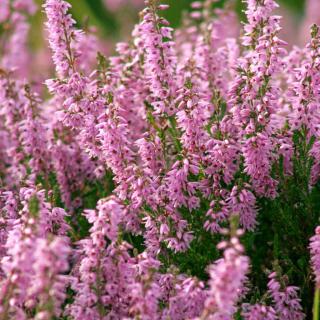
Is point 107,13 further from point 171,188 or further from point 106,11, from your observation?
point 171,188

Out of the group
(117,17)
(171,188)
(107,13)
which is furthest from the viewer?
(107,13)

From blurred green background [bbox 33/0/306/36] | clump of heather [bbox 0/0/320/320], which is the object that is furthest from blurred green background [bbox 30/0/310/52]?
clump of heather [bbox 0/0/320/320]

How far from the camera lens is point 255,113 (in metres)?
5.84

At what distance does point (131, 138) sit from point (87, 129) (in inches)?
50.1

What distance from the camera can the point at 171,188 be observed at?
221 inches

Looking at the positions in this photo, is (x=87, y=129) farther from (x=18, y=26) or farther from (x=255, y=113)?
(x=18, y=26)

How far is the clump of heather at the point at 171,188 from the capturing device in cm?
491

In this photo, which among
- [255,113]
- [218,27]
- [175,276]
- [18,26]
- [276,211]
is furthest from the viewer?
[18,26]

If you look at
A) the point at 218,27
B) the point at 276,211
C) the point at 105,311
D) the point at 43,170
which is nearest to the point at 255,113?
the point at 276,211

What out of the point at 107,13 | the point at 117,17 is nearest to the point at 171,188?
the point at 117,17

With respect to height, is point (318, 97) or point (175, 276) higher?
point (318, 97)

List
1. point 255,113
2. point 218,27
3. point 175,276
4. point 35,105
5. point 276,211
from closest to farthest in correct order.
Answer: point 175,276
point 255,113
point 276,211
point 35,105
point 218,27

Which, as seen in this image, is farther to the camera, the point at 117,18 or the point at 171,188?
the point at 117,18

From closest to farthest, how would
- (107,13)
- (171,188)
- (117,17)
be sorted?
(171,188)
(117,17)
(107,13)
